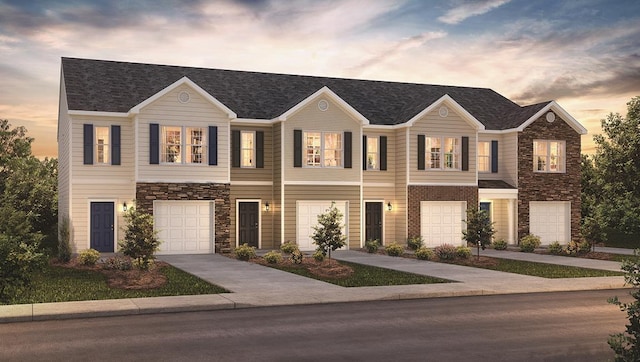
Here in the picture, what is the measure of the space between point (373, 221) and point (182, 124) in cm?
1099

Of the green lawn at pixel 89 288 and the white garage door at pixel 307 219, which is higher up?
the white garage door at pixel 307 219

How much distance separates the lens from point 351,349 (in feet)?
39.3

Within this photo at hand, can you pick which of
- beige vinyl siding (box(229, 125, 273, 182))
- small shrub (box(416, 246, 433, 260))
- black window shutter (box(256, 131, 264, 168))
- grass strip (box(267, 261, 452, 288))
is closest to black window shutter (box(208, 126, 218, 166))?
beige vinyl siding (box(229, 125, 273, 182))

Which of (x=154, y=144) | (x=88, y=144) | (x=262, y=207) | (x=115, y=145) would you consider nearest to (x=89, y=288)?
(x=154, y=144)

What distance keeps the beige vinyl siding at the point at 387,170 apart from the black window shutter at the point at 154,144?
1052 cm

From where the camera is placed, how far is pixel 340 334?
13.3m

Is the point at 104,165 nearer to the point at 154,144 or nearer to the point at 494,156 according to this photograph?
the point at 154,144

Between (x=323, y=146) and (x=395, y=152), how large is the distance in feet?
14.6

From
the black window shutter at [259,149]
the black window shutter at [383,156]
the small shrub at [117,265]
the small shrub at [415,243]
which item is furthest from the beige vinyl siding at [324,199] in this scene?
the small shrub at [117,265]

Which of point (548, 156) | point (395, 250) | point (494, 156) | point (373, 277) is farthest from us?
point (494, 156)

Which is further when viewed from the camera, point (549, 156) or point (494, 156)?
point (494, 156)

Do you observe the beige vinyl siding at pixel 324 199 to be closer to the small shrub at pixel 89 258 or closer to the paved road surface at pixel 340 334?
the small shrub at pixel 89 258

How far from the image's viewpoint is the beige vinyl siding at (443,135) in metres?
35.8

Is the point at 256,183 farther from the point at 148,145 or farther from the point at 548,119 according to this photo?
the point at 548,119
